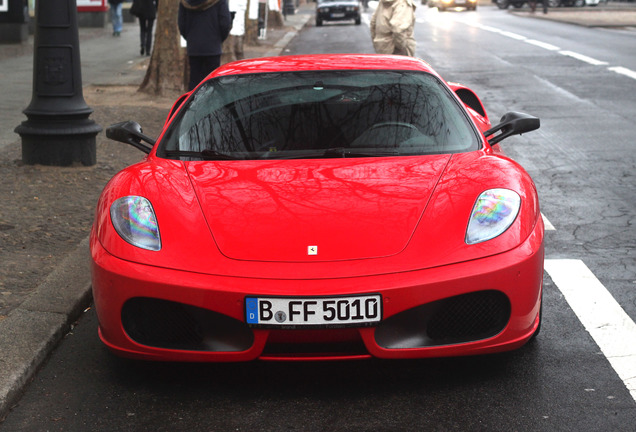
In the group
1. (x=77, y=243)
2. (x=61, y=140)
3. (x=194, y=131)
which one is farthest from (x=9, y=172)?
(x=194, y=131)

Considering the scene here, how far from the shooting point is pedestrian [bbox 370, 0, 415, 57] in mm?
12206

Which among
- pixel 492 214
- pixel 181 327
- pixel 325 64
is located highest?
pixel 325 64

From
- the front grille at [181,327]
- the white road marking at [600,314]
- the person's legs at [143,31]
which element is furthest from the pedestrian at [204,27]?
the person's legs at [143,31]

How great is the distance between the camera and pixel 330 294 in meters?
3.59

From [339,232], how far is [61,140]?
5.14 metres

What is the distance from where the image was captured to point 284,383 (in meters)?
3.95

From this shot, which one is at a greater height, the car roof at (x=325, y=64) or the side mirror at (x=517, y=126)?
the car roof at (x=325, y=64)

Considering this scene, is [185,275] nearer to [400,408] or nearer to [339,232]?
[339,232]

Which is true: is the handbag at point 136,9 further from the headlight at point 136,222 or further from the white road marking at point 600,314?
the headlight at point 136,222

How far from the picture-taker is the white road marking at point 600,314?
13.5 feet

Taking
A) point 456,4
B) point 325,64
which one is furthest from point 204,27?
point 456,4

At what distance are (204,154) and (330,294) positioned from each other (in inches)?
52.3

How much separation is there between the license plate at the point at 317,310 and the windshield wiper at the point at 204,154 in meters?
1.16

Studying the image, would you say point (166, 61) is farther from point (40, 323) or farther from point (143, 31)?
point (40, 323)
